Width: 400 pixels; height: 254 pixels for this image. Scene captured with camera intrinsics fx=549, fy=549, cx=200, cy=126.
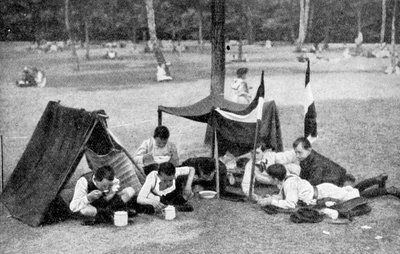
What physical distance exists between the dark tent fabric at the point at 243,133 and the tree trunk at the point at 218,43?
→ 2.47m

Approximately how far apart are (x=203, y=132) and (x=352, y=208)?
268 inches

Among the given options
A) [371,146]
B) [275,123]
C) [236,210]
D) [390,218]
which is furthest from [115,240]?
[371,146]

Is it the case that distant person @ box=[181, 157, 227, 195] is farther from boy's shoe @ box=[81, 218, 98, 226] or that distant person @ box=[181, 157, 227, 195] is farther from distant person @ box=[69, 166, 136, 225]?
boy's shoe @ box=[81, 218, 98, 226]

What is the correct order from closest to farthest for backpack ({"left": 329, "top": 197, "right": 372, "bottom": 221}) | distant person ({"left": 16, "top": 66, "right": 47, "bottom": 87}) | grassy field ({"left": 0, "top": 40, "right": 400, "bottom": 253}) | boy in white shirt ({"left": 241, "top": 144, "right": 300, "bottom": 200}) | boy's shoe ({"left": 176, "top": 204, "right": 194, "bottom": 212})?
grassy field ({"left": 0, "top": 40, "right": 400, "bottom": 253}), backpack ({"left": 329, "top": 197, "right": 372, "bottom": 221}), boy's shoe ({"left": 176, "top": 204, "right": 194, "bottom": 212}), boy in white shirt ({"left": 241, "top": 144, "right": 300, "bottom": 200}), distant person ({"left": 16, "top": 66, "right": 47, "bottom": 87})

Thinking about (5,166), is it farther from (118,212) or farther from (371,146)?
(371,146)

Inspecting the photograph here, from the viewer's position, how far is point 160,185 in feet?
25.5

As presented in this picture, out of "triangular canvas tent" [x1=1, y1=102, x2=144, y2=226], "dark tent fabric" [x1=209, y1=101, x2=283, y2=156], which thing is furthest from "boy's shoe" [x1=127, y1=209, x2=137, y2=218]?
"dark tent fabric" [x1=209, y1=101, x2=283, y2=156]

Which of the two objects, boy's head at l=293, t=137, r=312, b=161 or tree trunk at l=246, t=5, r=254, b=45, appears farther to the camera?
tree trunk at l=246, t=5, r=254, b=45

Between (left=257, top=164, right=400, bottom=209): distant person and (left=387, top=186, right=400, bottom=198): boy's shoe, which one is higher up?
(left=257, top=164, right=400, bottom=209): distant person

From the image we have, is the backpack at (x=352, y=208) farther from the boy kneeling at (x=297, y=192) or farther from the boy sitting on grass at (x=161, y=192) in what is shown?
the boy sitting on grass at (x=161, y=192)

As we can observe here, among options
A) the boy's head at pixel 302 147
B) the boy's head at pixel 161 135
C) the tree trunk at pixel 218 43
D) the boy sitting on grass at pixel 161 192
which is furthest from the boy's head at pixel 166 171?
the tree trunk at pixel 218 43

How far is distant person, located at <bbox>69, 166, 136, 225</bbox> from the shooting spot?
23.0 feet

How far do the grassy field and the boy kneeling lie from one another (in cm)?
23

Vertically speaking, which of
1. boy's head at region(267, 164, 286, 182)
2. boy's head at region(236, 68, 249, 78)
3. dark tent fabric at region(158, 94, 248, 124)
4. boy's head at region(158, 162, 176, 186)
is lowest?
boy's head at region(267, 164, 286, 182)
